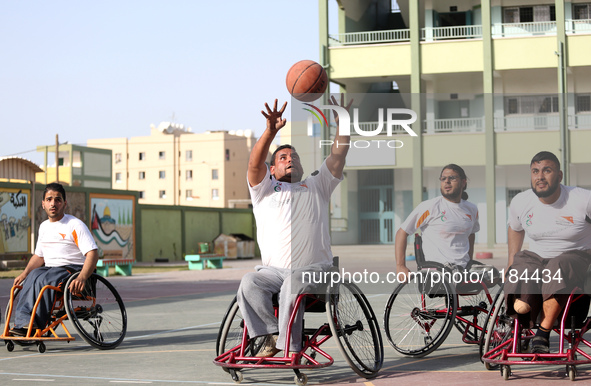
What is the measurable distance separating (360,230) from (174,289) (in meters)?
4.55

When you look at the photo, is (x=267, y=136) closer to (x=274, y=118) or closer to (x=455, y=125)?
(x=274, y=118)

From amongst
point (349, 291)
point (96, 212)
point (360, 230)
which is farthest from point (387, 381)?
point (96, 212)

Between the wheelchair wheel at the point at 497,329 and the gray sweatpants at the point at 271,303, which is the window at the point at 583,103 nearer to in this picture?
the wheelchair wheel at the point at 497,329

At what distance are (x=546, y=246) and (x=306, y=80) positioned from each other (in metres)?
2.67

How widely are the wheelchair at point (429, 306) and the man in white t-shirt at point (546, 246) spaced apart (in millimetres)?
864

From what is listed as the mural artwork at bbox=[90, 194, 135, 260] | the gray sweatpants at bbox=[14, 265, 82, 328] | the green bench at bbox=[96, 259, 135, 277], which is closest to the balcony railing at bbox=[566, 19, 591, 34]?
the mural artwork at bbox=[90, 194, 135, 260]

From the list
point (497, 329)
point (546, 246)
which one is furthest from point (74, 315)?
point (546, 246)

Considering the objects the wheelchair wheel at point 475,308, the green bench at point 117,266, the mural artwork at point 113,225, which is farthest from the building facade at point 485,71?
the wheelchair wheel at point 475,308

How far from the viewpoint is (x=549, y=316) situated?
6.88 m

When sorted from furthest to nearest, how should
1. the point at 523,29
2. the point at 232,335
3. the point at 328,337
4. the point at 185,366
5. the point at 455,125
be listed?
the point at 523,29 → the point at 455,125 → the point at 185,366 → the point at 232,335 → the point at 328,337

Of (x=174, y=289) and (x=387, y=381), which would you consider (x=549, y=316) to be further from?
(x=174, y=289)

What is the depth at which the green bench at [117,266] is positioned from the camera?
86.2 feet

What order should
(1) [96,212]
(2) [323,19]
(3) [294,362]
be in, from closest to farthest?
(3) [294,362]
(1) [96,212]
(2) [323,19]

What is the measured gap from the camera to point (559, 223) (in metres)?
7.25
